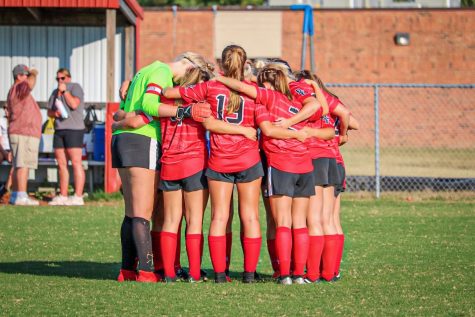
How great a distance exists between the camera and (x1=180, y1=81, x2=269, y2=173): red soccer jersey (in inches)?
330

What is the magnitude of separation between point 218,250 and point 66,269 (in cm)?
202

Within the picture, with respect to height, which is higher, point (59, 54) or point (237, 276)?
point (59, 54)

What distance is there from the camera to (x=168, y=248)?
8539 mm

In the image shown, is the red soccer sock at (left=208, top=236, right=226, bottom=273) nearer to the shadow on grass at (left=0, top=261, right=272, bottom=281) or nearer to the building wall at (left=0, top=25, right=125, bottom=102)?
the shadow on grass at (left=0, top=261, right=272, bottom=281)

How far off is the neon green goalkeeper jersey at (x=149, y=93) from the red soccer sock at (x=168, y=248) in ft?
2.87

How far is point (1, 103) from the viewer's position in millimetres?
19156

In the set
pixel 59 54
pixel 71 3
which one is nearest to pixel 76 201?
pixel 71 3

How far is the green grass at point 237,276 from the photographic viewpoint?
7.34 m

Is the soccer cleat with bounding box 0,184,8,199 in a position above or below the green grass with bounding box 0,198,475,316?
above

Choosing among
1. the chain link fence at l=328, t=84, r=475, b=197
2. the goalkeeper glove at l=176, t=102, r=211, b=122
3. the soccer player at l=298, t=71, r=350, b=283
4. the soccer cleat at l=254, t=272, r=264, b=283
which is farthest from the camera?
the chain link fence at l=328, t=84, r=475, b=197

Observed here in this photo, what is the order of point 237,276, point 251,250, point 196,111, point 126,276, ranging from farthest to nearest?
point 237,276, point 126,276, point 251,250, point 196,111

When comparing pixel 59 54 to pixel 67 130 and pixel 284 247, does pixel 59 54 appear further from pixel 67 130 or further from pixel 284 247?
pixel 284 247

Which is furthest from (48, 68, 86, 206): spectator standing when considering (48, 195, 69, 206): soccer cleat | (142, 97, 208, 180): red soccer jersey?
(142, 97, 208, 180): red soccer jersey

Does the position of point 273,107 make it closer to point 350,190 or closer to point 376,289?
point 376,289
